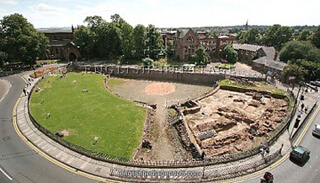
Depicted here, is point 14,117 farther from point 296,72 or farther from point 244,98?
point 296,72

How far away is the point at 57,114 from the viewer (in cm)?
3108

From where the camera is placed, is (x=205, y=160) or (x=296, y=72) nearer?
(x=205, y=160)

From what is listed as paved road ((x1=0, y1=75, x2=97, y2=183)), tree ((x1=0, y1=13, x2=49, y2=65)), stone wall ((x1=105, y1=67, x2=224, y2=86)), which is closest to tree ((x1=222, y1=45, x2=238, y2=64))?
stone wall ((x1=105, y1=67, x2=224, y2=86))

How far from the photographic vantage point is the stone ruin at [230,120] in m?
24.8

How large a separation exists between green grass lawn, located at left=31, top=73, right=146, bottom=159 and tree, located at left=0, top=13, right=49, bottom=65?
2049 centimetres

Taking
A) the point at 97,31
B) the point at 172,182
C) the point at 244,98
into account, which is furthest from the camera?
the point at 97,31

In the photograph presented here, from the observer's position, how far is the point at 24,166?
64.6ft

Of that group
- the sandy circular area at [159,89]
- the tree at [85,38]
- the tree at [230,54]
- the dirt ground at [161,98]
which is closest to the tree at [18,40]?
the tree at [85,38]

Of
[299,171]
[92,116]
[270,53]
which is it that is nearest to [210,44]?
[270,53]

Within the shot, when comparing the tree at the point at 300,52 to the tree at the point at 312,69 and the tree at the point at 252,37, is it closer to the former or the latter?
the tree at the point at 312,69

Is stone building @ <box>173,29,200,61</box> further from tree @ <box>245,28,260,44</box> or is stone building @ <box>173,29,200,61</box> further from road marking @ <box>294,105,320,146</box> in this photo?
tree @ <box>245,28,260,44</box>

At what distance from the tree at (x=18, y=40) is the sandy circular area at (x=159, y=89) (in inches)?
1639

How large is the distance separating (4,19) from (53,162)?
198 feet

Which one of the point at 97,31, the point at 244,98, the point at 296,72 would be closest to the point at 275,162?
the point at 244,98
